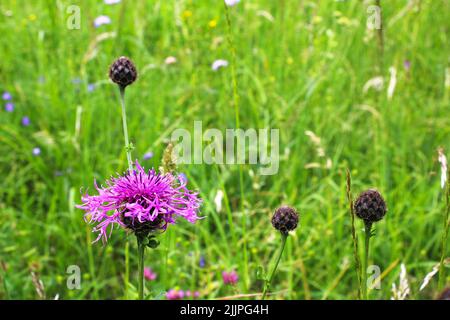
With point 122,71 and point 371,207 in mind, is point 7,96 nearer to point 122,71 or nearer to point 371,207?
point 122,71

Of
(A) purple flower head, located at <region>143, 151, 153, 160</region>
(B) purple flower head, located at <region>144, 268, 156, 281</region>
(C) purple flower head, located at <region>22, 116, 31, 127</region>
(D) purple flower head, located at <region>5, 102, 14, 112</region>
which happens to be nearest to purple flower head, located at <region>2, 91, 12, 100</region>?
(D) purple flower head, located at <region>5, 102, 14, 112</region>

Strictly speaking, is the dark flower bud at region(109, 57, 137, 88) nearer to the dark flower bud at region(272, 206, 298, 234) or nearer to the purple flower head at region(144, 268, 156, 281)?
the dark flower bud at region(272, 206, 298, 234)

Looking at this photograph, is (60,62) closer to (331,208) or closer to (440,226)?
(331,208)

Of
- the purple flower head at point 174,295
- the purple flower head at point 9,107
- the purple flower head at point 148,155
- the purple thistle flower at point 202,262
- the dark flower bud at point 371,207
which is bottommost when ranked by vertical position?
the purple flower head at point 174,295

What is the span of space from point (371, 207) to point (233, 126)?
5.38 ft

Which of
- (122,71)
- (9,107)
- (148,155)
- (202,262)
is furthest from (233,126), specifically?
(122,71)

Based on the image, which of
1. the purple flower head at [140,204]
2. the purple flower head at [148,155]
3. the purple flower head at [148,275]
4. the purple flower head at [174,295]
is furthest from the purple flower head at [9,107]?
the purple flower head at [140,204]

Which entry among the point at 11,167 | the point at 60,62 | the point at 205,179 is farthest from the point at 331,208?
the point at 60,62

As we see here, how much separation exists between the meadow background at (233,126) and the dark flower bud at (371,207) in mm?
601

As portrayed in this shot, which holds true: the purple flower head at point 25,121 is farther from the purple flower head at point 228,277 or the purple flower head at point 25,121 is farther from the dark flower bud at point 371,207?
the dark flower bud at point 371,207

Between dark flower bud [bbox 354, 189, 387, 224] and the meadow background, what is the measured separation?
0.60 m

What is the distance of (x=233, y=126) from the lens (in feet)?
9.78

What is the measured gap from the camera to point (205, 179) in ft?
8.64

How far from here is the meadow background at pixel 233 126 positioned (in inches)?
92.8
